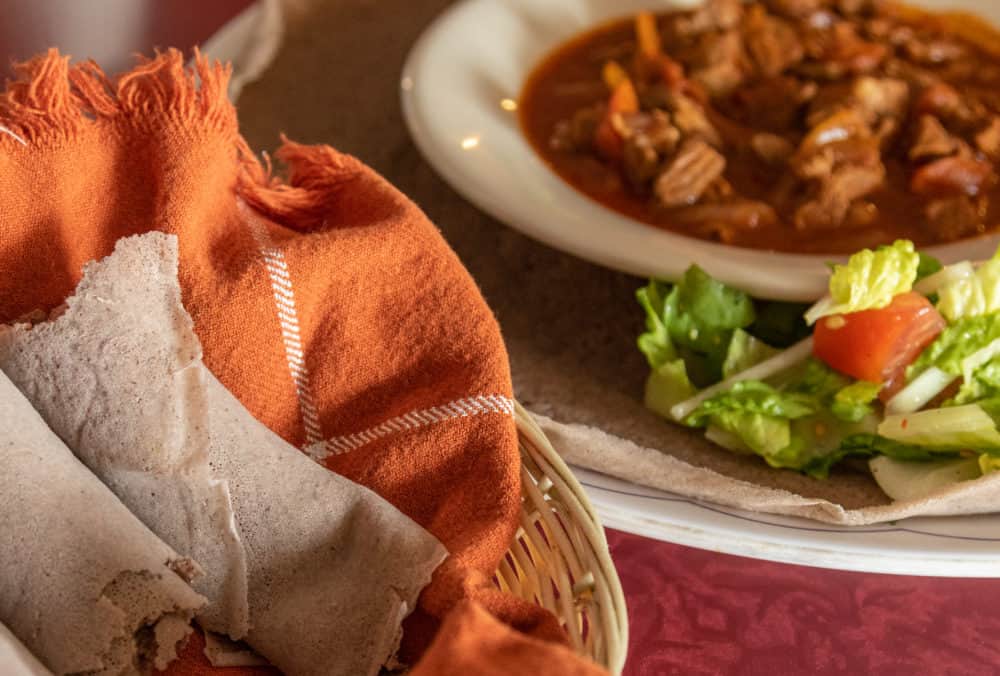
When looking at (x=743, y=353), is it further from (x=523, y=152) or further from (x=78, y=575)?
(x=78, y=575)

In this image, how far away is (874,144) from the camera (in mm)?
1958

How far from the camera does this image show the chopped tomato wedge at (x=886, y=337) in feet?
4.86

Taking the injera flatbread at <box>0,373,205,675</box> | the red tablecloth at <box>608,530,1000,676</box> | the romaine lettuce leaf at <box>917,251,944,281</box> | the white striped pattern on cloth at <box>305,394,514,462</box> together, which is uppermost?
the injera flatbread at <box>0,373,205,675</box>

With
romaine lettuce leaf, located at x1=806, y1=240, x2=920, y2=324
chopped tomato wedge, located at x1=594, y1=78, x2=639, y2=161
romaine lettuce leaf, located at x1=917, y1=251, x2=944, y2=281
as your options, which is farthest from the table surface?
chopped tomato wedge, located at x1=594, y1=78, x2=639, y2=161

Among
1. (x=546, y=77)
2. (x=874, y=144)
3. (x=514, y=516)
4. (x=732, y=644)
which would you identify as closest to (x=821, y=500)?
(x=732, y=644)

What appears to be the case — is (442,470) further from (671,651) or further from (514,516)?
(671,651)

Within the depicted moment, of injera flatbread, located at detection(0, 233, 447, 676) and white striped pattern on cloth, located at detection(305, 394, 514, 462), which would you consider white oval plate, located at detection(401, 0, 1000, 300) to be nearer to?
white striped pattern on cloth, located at detection(305, 394, 514, 462)

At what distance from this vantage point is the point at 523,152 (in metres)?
2.01

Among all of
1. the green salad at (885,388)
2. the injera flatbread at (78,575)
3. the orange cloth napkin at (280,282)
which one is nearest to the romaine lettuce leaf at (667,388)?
the green salad at (885,388)

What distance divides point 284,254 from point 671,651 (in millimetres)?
645

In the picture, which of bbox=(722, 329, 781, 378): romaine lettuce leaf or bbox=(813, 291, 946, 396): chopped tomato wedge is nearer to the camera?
bbox=(813, 291, 946, 396): chopped tomato wedge

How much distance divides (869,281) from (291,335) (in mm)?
767

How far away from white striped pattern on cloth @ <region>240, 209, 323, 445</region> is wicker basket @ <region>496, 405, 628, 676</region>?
0.22 meters

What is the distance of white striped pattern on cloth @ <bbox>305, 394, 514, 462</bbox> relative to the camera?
1.17 meters
